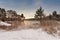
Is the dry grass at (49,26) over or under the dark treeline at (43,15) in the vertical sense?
under

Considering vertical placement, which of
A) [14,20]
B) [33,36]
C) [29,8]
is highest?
[29,8]

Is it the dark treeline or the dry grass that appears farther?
the dark treeline

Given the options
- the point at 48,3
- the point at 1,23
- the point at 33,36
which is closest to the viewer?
the point at 33,36

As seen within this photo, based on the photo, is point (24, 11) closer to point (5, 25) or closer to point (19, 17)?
point (19, 17)

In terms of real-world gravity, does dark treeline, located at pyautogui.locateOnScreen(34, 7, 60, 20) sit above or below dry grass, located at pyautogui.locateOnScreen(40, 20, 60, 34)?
above

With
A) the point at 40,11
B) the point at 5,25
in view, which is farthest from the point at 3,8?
the point at 40,11

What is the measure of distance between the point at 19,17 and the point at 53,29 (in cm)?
133

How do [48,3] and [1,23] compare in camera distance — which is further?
[48,3]

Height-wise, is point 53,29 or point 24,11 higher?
point 24,11

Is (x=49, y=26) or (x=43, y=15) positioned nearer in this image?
(x=49, y=26)

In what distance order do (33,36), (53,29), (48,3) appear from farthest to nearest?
(48,3) → (53,29) → (33,36)

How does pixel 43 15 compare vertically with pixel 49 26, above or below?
above

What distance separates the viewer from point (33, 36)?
358 centimetres

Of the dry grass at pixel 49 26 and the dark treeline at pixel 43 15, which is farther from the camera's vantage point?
the dark treeline at pixel 43 15
